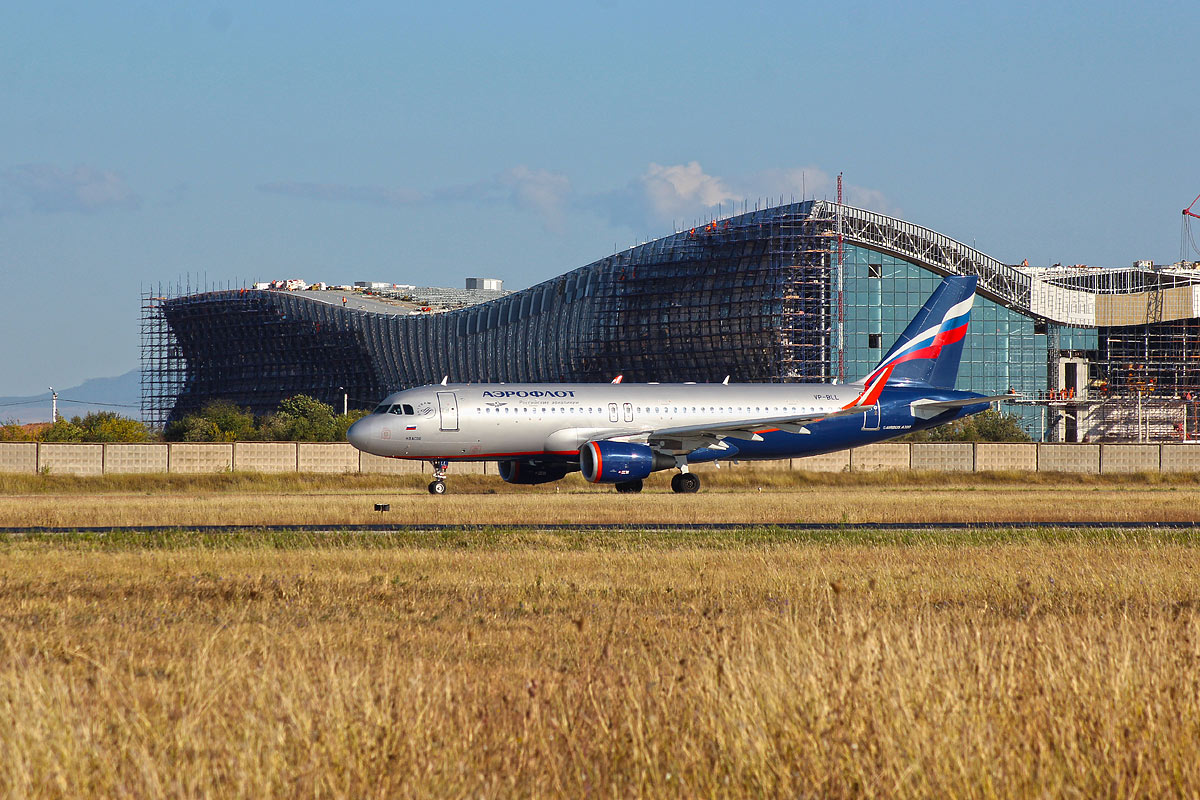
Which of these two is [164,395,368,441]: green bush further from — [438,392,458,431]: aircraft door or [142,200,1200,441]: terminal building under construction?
[438,392,458,431]: aircraft door

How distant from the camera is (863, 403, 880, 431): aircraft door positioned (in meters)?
49.7

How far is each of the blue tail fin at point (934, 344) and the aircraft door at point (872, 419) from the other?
5.56ft

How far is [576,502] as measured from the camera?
1483 inches

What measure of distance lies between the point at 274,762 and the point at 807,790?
274 cm

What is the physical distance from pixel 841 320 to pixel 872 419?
65.3 m

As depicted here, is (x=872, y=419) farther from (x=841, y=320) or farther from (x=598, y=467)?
(x=841, y=320)

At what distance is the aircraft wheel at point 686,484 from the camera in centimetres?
4541

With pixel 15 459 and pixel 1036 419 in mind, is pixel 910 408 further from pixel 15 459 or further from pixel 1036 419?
pixel 1036 419

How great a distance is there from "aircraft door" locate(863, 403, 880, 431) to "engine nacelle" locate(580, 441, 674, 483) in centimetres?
1101

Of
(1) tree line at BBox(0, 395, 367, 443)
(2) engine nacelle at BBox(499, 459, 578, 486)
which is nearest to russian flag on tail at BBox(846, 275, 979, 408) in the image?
(2) engine nacelle at BBox(499, 459, 578, 486)

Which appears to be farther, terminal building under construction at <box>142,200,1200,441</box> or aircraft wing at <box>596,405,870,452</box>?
terminal building under construction at <box>142,200,1200,441</box>

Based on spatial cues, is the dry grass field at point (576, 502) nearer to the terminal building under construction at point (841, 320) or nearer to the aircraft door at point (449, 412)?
the aircraft door at point (449, 412)

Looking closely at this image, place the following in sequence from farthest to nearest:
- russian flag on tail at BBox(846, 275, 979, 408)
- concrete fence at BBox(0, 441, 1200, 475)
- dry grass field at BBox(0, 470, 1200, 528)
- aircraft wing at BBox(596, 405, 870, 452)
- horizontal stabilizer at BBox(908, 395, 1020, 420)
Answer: concrete fence at BBox(0, 441, 1200, 475), russian flag on tail at BBox(846, 275, 979, 408), horizontal stabilizer at BBox(908, 395, 1020, 420), aircraft wing at BBox(596, 405, 870, 452), dry grass field at BBox(0, 470, 1200, 528)

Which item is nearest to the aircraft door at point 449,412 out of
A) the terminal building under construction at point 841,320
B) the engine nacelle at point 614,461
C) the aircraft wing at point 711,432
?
the engine nacelle at point 614,461
